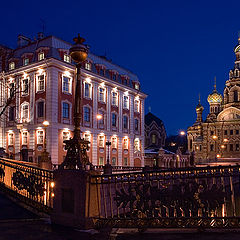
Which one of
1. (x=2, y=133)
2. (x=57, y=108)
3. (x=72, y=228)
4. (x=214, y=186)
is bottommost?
(x=72, y=228)

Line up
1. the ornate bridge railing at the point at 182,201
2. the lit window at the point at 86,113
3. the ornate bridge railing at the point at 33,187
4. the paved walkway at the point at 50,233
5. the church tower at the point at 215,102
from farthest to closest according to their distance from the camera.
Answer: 1. the church tower at the point at 215,102
2. the lit window at the point at 86,113
3. the ornate bridge railing at the point at 33,187
4. the ornate bridge railing at the point at 182,201
5. the paved walkway at the point at 50,233

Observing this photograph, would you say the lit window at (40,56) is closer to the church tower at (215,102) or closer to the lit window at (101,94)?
the lit window at (101,94)

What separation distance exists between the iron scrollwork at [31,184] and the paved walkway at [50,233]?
849 mm

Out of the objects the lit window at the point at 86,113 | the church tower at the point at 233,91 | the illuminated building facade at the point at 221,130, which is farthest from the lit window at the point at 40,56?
the church tower at the point at 233,91

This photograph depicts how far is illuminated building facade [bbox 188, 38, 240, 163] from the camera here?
74.2 metres

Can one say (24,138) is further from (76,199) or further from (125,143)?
(76,199)

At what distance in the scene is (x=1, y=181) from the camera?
13.5 m

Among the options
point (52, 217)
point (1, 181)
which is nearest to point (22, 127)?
point (1, 181)

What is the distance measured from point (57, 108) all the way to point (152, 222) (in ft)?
86.2

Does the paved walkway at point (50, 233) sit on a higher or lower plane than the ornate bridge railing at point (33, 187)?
lower

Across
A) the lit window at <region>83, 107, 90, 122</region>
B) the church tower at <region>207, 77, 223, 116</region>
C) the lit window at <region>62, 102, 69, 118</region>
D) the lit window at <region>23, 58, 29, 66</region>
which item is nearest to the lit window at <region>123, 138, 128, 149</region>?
the lit window at <region>83, 107, 90, 122</region>

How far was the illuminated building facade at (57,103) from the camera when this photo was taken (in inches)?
1267

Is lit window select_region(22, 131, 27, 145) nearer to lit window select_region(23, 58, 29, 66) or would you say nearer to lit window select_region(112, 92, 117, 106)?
lit window select_region(23, 58, 29, 66)

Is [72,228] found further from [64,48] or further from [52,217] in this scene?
[64,48]
